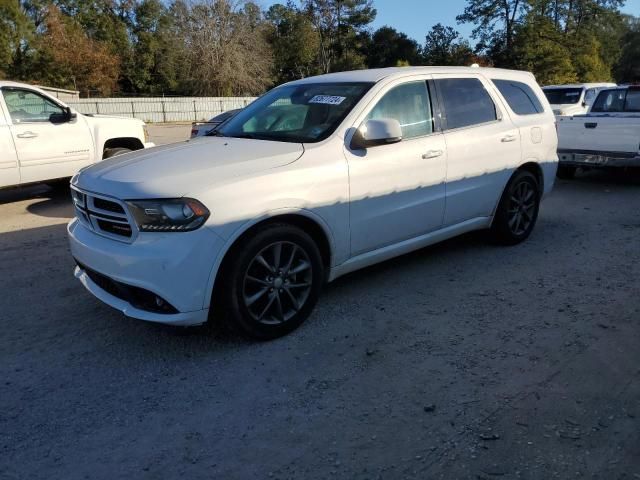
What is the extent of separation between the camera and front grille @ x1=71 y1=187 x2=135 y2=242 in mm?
3404

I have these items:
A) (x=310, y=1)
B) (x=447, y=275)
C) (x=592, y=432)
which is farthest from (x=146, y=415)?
(x=310, y=1)

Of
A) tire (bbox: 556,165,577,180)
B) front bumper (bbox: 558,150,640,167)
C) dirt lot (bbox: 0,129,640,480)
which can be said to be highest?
front bumper (bbox: 558,150,640,167)

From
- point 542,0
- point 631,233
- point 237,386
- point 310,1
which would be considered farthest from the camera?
point 310,1

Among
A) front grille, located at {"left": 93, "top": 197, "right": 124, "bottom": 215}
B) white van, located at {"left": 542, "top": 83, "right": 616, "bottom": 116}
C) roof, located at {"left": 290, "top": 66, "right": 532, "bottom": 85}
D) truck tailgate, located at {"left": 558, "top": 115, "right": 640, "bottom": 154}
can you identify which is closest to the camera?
front grille, located at {"left": 93, "top": 197, "right": 124, "bottom": 215}

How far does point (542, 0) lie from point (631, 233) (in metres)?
47.9

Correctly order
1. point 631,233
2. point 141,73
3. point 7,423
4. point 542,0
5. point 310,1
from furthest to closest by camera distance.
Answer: point 310,1, point 141,73, point 542,0, point 631,233, point 7,423

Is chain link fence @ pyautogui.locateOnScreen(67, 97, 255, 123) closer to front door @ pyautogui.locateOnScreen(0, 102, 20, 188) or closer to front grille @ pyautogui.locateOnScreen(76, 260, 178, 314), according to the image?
front door @ pyautogui.locateOnScreen(0, 102, 20, 188)

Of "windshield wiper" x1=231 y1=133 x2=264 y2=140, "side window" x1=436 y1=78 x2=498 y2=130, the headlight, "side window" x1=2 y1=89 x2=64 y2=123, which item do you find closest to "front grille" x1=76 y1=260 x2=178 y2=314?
the headlight

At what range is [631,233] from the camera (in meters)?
6.37

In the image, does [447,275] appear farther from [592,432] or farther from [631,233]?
[631,233]

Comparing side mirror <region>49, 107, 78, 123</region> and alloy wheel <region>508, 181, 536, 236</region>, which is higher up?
side mirror <region>49, 107, 78, 123</region>

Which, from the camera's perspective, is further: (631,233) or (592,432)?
(631,233)

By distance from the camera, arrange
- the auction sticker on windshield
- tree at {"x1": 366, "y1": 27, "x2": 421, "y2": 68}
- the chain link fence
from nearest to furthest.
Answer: the auction sticker on windshield
the chain link fence
tree at {"x1": 366, "y1": 27, "x2": 421, "y2": 68}

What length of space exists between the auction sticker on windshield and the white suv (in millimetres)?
18
